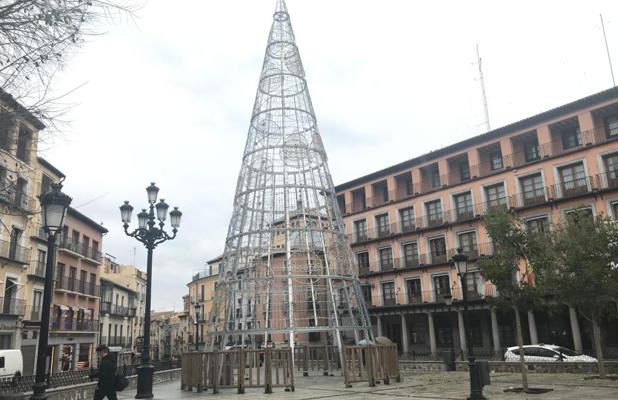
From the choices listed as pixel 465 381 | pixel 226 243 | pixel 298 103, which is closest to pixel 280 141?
pixel 298 103

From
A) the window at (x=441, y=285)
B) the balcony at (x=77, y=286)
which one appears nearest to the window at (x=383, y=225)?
the window at (x=441, y=285)

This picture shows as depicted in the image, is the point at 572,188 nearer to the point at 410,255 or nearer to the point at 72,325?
the point at 410,255

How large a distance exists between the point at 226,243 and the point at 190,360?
188 inches

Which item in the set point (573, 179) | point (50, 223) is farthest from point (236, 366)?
point (573, 179)

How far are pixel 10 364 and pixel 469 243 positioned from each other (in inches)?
1169

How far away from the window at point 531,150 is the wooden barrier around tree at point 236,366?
2792 centimetres

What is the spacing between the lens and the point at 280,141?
21172 mm

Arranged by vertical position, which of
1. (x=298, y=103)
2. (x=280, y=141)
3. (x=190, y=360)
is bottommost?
(x=190, y=360)

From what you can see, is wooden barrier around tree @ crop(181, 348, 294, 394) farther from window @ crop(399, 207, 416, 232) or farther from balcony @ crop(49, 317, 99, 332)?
window @ crop(399, 207, 416, 232)

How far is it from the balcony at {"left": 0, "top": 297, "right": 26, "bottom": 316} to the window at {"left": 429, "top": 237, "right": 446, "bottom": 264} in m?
28.2

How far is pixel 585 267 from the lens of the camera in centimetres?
1662

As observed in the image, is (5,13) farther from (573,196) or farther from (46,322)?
(573,196)

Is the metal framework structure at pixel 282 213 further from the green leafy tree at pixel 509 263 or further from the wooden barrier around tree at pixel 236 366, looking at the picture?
the green leafy tree at pixel 509 263

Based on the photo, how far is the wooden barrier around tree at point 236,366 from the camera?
14.8 m
